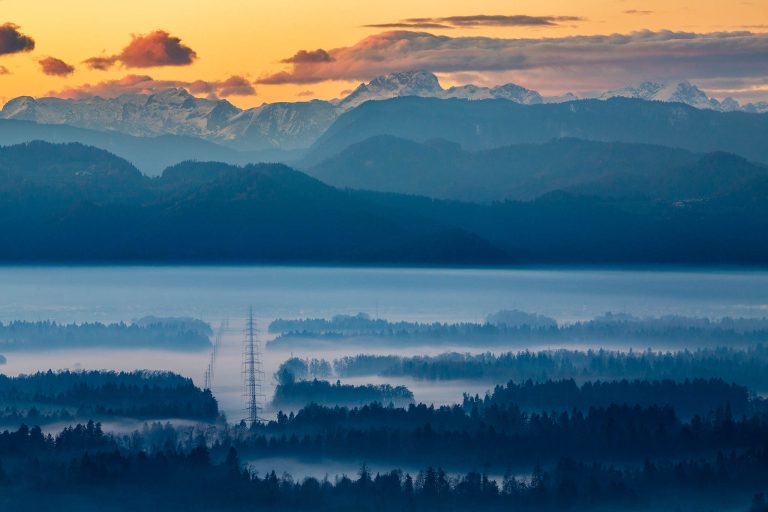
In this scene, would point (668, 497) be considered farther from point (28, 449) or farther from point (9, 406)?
point (9, 406)

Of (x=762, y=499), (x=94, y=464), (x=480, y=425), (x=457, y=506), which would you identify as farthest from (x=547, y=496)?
(x=94, y=464)

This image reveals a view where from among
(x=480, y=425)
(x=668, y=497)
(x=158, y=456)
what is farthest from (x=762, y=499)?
(x=158, y=456)

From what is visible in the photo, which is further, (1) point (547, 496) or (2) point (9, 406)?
(2) point (9, 406)

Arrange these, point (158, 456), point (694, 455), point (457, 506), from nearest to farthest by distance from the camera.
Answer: point (457, 506) < point (158, 456) < point (694, 455)


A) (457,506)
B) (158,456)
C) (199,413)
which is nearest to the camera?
(457,506)

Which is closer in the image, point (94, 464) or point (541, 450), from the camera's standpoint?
point (94, 464)

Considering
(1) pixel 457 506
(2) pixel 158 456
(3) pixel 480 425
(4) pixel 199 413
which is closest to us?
(1) pixel 457 506

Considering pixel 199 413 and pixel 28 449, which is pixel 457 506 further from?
pixel 199 413

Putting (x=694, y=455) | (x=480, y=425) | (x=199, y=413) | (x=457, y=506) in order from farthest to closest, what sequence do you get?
(x=199, y=413), (x=480, y=425), (x=694, y=455), (x=457, y=506)
